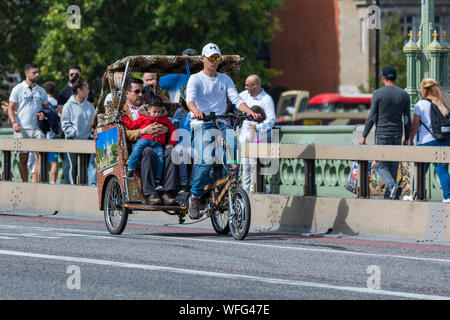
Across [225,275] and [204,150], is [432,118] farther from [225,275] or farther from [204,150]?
[225,275]

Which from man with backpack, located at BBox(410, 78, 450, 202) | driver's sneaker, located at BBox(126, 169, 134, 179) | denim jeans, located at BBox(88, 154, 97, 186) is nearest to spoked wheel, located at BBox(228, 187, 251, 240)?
driver's sneaker, located at BBox(126, 169, 134, 179)

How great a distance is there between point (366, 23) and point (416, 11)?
2.88 metres

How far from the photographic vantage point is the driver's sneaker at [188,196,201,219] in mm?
13258

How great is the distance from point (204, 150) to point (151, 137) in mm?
686

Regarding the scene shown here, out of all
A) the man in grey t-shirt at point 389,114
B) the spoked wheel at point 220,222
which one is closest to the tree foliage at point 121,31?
the man in grey t-shirt at point 389,114

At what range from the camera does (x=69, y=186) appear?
55.8ft

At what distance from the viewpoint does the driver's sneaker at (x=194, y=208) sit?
13.3 m

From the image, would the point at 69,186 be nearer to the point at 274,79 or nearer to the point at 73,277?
the point at 73,277

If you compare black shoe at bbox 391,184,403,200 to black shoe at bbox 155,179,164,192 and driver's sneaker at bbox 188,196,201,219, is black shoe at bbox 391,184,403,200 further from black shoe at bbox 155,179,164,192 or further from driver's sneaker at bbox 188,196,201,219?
black shoe at bbox 155,179,164,192

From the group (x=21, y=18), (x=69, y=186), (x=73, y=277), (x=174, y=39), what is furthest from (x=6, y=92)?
(x=73, y=277)

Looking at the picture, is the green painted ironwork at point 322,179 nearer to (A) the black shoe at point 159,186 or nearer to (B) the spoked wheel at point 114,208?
(A) the black shoe at point 159,186

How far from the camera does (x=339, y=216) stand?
46.1 ft

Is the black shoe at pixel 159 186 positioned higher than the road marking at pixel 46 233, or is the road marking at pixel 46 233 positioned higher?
the black shoe at pixel 159 186

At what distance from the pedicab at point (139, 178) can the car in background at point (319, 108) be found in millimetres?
31862
